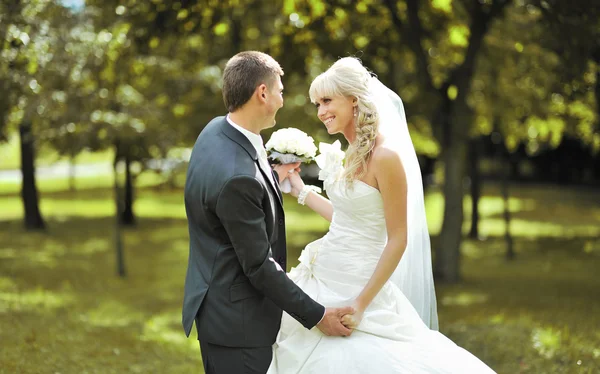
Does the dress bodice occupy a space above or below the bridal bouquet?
below

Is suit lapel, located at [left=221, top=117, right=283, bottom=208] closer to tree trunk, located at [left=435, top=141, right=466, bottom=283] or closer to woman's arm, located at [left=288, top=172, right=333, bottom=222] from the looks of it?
woman's arm, located at [left=288, top=172, right=333, bottom=222]

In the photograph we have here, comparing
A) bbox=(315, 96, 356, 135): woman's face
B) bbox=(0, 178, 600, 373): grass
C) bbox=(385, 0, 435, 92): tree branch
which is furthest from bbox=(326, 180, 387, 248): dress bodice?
bbox=(385, 0, 435, 92): tree branch

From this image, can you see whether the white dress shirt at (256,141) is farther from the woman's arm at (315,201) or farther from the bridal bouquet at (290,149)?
the woman's arm at (315,201)

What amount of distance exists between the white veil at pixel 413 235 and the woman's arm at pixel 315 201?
51 centimetres

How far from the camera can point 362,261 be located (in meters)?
A: 3.94

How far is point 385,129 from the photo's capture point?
→ 4086 mm

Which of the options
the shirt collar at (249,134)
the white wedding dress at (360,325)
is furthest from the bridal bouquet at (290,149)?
the shirt collar at (249,134)

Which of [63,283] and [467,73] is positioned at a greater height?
[467,73]

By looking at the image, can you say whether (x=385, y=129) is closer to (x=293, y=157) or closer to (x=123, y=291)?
(x=293, y=157)

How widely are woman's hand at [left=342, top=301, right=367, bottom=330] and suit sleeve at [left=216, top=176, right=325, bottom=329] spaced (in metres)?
0.41

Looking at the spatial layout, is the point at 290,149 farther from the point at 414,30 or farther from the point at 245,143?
the point at 414,30

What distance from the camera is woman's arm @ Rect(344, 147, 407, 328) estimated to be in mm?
3734

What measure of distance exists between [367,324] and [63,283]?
1150 cm

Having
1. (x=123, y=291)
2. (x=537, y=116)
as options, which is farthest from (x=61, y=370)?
(x=537, y=116)
